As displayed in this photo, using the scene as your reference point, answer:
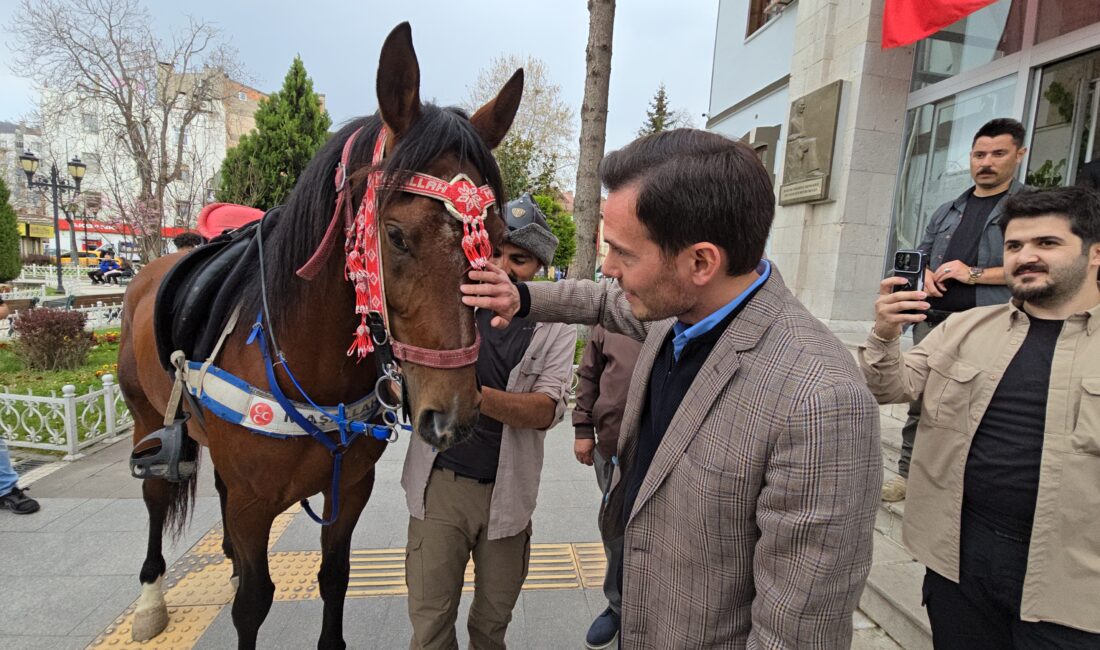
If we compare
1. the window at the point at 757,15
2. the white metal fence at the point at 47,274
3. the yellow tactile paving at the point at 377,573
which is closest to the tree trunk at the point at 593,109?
the window at the point at 757,15

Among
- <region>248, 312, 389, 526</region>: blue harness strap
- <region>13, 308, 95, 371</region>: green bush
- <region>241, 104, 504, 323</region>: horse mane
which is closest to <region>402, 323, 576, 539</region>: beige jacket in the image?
<region>248, 312, 389, 526</region>: blue harness strap

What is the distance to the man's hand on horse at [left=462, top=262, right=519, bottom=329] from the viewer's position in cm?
129

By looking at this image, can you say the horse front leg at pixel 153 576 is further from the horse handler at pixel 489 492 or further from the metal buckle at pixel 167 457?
the horse handler at pixel 489 492

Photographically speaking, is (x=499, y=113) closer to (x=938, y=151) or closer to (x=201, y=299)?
(x=201, y=299)

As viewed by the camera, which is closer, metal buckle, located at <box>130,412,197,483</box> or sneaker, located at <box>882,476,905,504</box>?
metal buckle, located at <box>130,412,197,483</box>

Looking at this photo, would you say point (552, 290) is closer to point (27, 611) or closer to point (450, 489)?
point (450, 489)

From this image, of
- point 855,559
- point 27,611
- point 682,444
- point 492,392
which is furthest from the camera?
point 27,611

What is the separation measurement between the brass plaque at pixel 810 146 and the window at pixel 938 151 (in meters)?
0.82

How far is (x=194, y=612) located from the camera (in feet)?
9.00

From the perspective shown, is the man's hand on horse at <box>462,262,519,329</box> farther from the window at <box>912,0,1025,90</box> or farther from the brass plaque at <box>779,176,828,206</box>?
the window at <box>912,0,1025,90</box>

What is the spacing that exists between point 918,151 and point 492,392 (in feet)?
20.5

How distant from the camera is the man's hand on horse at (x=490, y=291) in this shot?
1290 millimetres

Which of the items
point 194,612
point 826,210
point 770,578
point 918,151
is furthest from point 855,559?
point 918,151

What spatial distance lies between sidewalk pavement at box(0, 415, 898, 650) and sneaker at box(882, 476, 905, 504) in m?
0.80
